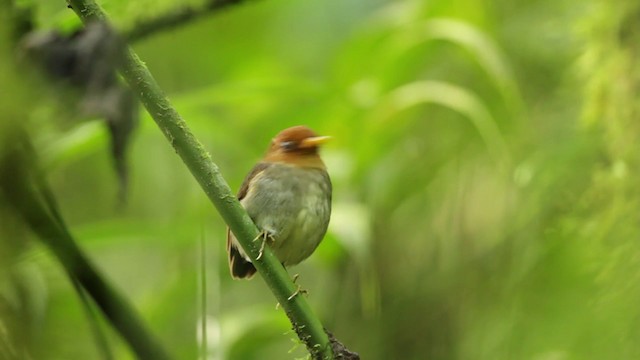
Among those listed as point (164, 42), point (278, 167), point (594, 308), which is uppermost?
point (164, 42)

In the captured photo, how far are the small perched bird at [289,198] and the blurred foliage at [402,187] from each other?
0.08 metres

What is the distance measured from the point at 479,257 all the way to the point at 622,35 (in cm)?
31

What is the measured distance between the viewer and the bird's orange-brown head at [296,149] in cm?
104

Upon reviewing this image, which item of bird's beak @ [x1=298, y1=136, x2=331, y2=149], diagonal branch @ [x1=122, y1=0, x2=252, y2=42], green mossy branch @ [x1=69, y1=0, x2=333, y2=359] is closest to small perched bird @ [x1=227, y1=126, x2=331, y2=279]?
bird's beak @ [x1=298, y1=136, x2=331, y2=149]

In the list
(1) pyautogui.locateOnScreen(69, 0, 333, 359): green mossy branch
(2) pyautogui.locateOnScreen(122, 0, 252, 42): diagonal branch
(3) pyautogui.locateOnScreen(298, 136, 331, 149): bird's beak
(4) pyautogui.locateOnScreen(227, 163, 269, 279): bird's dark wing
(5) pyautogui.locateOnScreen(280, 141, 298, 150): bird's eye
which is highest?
(2) pyautogui.locateOnScreen(122, 0, 252, 42): diagonal branch

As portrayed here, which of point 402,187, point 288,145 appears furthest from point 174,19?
point 402,187

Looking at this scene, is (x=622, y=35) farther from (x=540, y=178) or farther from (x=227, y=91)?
(x=227, y=91)

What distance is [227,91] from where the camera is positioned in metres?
1.22

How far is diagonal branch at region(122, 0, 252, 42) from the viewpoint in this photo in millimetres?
987

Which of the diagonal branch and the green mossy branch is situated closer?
the green mossy branch

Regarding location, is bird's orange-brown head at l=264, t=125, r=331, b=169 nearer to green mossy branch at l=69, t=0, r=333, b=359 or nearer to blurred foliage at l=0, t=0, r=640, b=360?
blurred foliage at l=0, t=0, r=640, b=360

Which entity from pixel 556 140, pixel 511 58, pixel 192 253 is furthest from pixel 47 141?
pixel 511 58

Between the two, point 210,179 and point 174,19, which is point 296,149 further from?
point 210,179

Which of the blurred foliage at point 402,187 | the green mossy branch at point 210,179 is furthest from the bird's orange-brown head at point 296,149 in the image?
the green mossy branch at point 210,179
